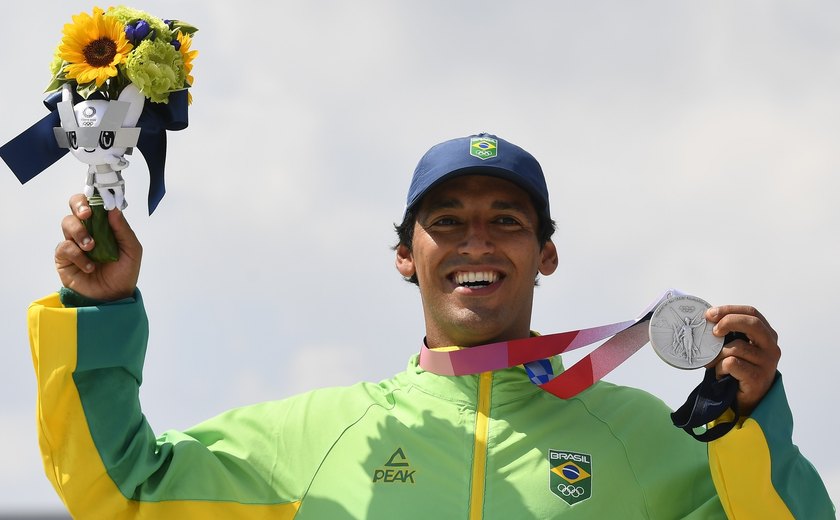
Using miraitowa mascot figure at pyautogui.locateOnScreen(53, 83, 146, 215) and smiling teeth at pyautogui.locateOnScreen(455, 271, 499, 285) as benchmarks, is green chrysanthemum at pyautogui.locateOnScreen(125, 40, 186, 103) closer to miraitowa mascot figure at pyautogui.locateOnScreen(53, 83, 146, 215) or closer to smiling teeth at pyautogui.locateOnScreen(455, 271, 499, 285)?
miraitowa mascot figure at pyautogui.locateOnScreen(53, 83, 146, 215)

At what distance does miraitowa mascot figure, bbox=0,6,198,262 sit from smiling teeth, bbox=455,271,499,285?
160 cm

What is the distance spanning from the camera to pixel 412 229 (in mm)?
7004

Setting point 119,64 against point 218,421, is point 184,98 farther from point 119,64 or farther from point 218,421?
point 218,421

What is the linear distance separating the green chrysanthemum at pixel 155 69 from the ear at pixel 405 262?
1782 mm

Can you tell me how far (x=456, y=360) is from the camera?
6523mm

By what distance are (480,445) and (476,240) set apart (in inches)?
40.8

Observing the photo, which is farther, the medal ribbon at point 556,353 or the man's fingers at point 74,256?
the medal ribbon at point 556,353

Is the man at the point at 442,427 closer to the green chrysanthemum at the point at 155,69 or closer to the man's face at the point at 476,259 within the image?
the man's face at the point at 476,259

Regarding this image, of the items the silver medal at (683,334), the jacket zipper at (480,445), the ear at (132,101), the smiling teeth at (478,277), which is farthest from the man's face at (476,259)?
the ear at (132,101)

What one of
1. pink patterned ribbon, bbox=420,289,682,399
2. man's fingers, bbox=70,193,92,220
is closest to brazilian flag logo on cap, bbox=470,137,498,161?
pink patterned ribbon, bbox=420,289,682,399

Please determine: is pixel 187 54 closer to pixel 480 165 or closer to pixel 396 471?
pixel 480 165

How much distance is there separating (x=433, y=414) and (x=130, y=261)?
1.67m

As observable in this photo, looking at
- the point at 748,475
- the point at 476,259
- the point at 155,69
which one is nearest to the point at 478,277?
the point at 476,259

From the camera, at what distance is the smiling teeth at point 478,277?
21.5 feet
